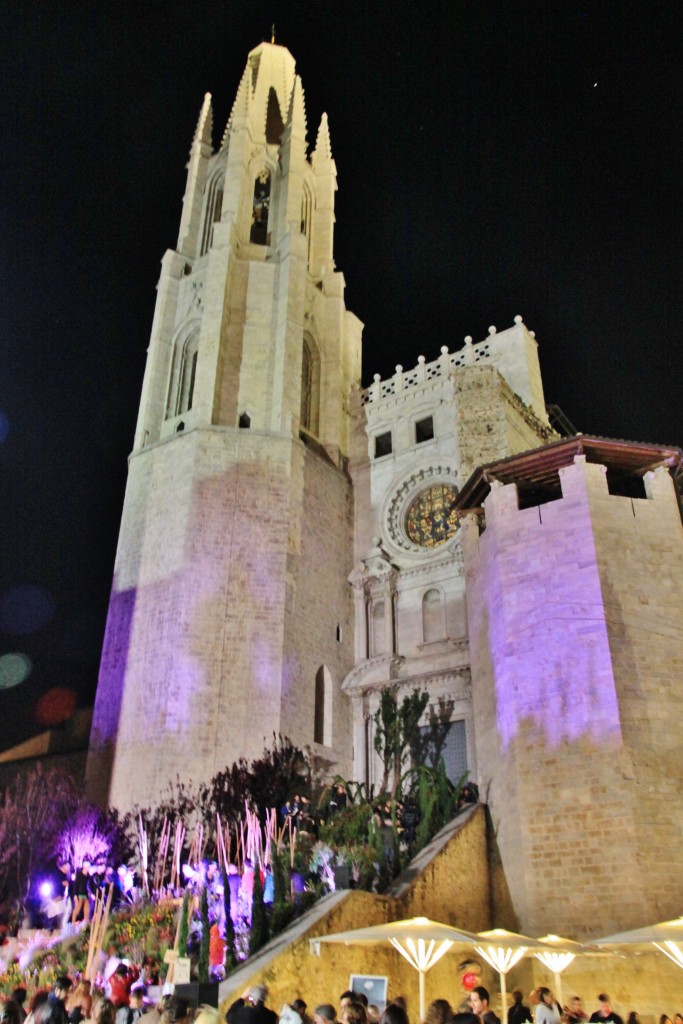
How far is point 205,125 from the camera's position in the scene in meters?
31.1

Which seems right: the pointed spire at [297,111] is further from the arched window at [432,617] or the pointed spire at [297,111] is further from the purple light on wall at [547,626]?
the purple light on wall at [547,626]

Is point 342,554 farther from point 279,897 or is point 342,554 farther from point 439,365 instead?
point 279,897

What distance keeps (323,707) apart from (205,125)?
22.4 m

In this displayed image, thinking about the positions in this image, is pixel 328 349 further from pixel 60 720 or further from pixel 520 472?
pixel 60 720

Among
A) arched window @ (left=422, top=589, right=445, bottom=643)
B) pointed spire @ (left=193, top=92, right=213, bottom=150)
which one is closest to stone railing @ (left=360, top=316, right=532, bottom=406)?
arched window @ (left=422, top=589, right=445, bottom=643)

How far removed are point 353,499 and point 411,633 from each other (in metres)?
5.20

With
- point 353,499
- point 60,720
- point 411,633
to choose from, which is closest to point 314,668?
point 411,633

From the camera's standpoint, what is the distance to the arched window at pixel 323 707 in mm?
20781

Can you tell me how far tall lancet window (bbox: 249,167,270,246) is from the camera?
94.2ft

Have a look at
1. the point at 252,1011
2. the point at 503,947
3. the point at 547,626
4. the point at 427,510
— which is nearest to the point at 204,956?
the point at 503,947

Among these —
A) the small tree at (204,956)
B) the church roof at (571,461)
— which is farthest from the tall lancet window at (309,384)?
the small tree at (204,956)

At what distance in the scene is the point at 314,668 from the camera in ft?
69.2

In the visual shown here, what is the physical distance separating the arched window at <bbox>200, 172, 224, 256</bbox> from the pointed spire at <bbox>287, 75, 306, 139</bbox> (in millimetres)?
3388

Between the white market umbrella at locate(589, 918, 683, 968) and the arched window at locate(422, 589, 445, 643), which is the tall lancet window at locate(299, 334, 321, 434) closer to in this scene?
the arched window at locate(422, 589, 445, 643)
